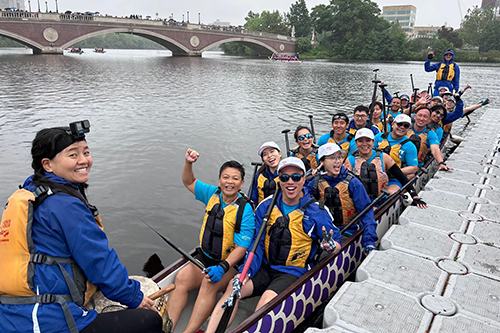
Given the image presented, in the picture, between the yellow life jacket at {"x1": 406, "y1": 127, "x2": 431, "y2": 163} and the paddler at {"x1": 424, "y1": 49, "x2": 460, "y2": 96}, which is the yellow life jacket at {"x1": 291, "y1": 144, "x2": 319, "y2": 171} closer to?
the yellow life jacket at {"x1": 406, "y1": 127, "x2": 431, "y2": 163}

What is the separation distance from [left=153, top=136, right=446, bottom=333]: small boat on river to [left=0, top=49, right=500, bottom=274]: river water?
2.29 m

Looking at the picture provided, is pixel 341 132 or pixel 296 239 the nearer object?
pixel 296 239

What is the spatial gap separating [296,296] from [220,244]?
3.04 ft

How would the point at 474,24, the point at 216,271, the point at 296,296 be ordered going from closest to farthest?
1. the point at 216,271
2. the point at 296,296
3. the point at 474,24

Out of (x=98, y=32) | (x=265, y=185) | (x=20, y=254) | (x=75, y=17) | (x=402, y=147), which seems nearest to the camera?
(x=20, y=254)

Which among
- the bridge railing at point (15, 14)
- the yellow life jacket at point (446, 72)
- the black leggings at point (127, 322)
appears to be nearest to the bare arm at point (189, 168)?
the black leggings at point (127, 322)

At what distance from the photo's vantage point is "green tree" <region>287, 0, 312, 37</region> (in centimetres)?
7106

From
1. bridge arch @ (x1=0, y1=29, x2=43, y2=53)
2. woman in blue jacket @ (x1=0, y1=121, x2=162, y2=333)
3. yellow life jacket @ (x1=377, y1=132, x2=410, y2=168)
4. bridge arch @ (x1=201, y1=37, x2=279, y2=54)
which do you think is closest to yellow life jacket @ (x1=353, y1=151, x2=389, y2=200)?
yellow life jacket @ (x1=377, y1=132, x2=410, y2=168)

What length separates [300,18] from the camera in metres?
72.0

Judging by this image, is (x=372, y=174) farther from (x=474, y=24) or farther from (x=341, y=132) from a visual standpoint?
(x=474, y=24)

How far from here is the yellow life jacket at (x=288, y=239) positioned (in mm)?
3467

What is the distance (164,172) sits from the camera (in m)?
9.20

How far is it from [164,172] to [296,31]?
70762 millimetres

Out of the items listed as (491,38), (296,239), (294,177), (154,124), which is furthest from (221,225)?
(491,38)
